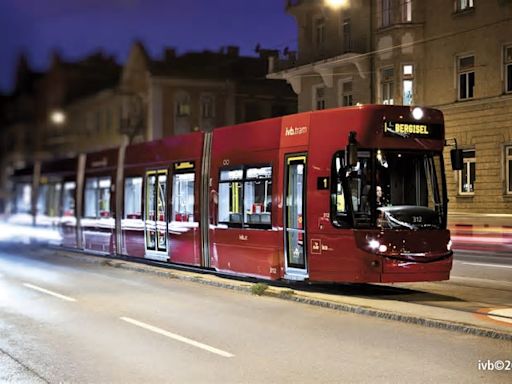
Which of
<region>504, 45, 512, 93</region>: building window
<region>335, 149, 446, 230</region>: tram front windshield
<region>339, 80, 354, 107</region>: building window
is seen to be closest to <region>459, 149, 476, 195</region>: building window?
<region>504, 45, 512, 93</region>: building window

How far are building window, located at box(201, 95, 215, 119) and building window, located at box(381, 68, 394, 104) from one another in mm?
21635

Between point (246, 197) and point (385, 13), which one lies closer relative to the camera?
point (246, 197)

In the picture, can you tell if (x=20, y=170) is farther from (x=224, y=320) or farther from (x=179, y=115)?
(x=224, y=320)

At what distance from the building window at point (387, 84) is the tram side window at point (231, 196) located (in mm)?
10830

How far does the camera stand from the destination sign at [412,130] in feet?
41.3

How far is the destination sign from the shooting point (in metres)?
12.6

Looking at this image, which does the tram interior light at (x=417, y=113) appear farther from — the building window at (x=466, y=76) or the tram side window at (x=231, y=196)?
the building window at (x=466, y=76)

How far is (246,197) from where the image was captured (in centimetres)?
1523

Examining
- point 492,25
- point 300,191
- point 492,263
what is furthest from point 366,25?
point 300,191

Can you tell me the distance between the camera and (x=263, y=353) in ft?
27.2

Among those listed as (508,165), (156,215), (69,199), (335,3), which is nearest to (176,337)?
(156,215)

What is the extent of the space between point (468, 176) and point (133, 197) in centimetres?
1066

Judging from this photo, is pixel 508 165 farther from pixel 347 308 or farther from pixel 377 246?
pixel 347 308

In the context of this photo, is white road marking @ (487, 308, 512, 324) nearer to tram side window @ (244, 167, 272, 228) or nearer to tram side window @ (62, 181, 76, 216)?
tram side window @ (244, 167, 272, 228)
